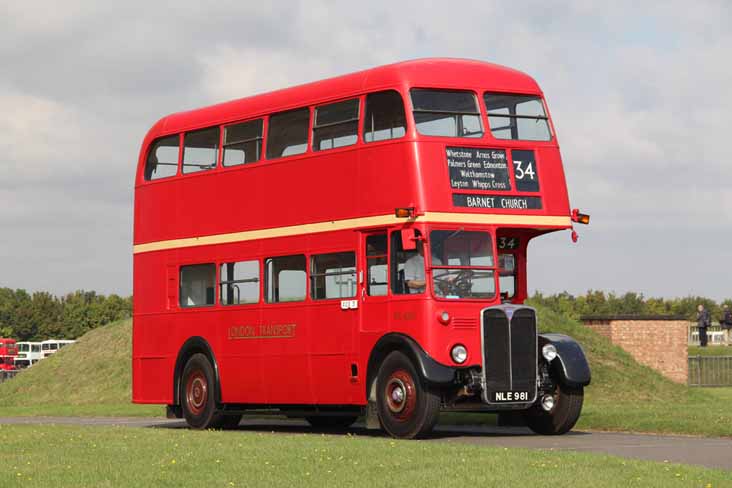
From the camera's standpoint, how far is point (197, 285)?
2420 centimetres

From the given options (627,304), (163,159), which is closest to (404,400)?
(163,159)

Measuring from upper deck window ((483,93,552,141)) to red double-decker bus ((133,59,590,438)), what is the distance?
0.03 meters

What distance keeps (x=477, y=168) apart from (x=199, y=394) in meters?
6.80

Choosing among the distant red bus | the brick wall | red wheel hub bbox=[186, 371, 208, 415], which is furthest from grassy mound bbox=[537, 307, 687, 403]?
the distant red bus

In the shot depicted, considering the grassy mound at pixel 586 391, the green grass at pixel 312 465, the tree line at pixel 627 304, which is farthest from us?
the tree line at pixel 627 304

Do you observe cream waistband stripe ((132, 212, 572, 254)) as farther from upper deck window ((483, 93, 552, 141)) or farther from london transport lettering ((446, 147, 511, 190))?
upper deck window ((483, 93, 552, 141))

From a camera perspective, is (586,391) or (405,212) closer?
(405,212)

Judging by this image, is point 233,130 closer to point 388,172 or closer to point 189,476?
point 388,172

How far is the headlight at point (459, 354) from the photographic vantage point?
64.0 feet

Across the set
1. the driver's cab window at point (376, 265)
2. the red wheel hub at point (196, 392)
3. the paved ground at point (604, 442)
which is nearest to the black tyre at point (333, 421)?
the paved ground at point (604, 442)

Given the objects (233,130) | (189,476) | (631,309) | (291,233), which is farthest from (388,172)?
(631,309)

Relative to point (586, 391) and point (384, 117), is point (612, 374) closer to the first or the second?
point (586, 391)

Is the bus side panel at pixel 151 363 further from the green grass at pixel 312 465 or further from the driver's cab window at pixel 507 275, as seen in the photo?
the driver's cab window at pixel 507 275

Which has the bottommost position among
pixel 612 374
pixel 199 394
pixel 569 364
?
pixel 612 374
